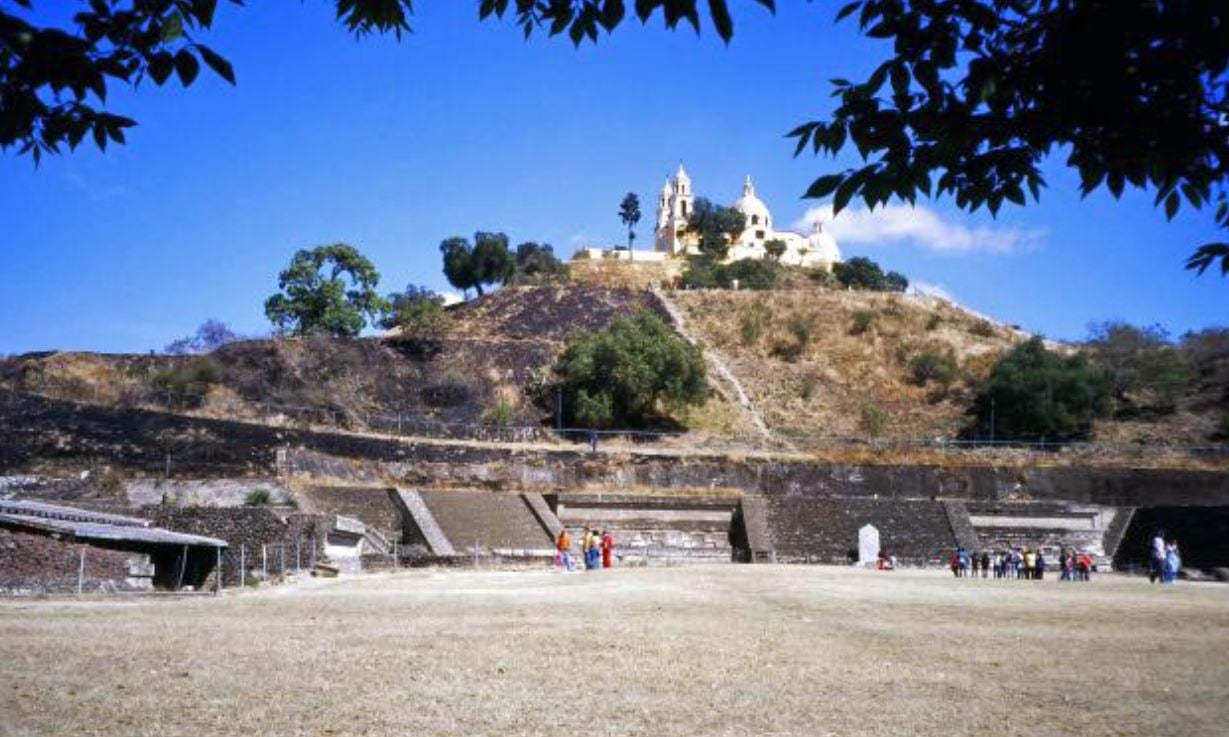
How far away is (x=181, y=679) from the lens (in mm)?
10281

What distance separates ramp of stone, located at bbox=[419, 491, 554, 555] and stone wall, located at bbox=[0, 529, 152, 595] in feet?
50.0

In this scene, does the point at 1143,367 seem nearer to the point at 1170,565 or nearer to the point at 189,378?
the point at 1170,565

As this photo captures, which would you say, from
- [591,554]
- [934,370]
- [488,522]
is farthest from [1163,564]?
[934,370]

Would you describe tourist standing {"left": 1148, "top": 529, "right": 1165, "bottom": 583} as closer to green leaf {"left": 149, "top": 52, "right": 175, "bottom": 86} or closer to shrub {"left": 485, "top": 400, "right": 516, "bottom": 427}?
shrub {"left": 485, "top": 400, "right": 516, "bottom": 427}

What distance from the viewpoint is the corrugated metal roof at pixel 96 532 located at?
2027 centimetres

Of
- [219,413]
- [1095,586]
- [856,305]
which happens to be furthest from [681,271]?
[1095,586]

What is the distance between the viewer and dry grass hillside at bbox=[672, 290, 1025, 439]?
204 feet

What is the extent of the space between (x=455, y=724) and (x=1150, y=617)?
46.8ft

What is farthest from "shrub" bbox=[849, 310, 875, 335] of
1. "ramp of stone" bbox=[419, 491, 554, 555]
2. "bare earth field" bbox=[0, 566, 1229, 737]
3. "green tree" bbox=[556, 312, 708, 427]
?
"bare earth field" bbox=[0, 566, 1229, 737]

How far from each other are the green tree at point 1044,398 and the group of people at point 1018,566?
20.2 m

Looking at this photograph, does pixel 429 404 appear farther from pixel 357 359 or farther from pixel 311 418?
pixel 311 418

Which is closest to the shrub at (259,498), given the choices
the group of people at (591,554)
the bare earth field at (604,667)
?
the group of people at (591,554)

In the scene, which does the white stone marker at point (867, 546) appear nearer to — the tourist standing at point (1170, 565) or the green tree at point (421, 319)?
the tourist standing at point (1170, 565)

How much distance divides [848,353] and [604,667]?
59.1m
